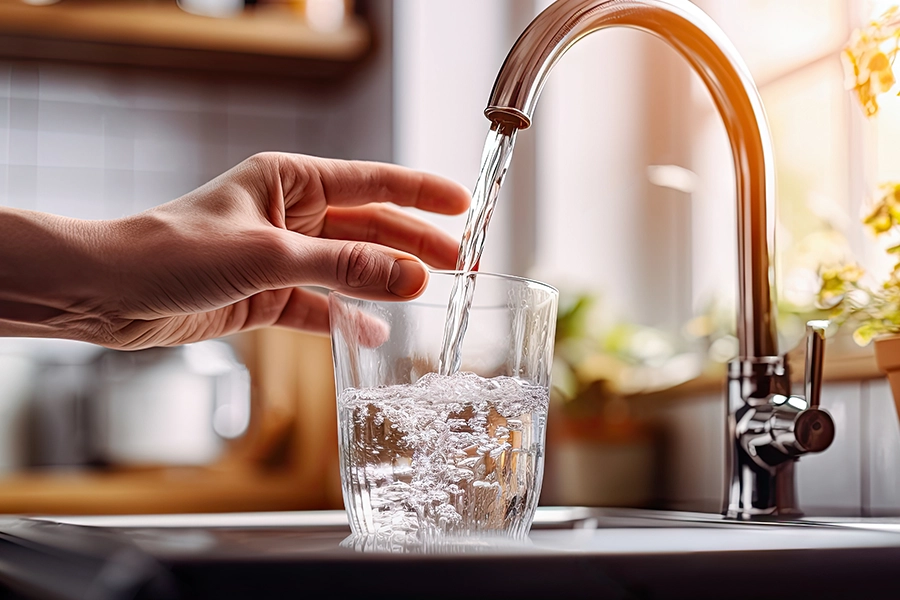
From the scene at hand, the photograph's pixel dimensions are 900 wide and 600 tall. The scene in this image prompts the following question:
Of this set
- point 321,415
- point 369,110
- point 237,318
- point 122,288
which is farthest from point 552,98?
point 122,288

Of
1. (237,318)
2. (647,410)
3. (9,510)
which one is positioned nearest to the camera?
(237,318)

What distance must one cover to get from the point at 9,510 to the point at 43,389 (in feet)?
0.93

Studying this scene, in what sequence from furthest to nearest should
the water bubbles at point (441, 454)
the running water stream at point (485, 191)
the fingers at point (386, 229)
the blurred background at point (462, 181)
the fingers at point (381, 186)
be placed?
the blurred background at point (462, 181)
the fingers at point (386, 229)
the fingers at point (381, 186)
the running water stream at point (485, 191)
the water bubbles at point (441, 454)

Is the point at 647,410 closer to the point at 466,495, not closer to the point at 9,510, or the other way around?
the point at 466,495

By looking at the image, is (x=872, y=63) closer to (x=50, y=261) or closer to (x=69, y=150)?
(x=50, y=261)

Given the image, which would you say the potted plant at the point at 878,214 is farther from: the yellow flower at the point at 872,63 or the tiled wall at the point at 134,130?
the tiled wall at the point at 134,130

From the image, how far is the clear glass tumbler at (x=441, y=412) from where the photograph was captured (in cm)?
53

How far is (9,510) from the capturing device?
1.77m

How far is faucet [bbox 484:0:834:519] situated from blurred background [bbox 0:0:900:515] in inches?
8.5

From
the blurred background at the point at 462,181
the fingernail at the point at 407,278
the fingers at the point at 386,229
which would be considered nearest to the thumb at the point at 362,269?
the fingernail at the point at 407,278

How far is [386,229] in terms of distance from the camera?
0.92 meters

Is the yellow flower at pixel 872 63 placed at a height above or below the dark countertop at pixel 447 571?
above

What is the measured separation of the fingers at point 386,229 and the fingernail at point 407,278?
0.33 m

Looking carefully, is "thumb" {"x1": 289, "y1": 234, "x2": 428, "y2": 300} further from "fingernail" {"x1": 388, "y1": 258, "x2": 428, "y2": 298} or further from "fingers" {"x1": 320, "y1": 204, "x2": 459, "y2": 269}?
"fingers" {"x1": 320, "y1": 204, "x2": 459, "y2": 269}
